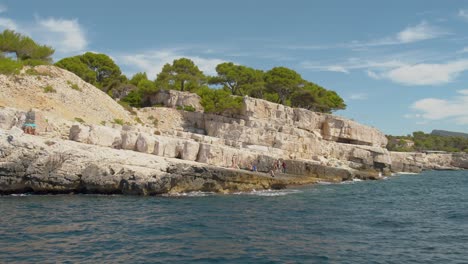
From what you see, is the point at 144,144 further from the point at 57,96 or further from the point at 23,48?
the point at 23,48

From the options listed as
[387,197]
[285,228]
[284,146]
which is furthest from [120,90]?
[285,228]

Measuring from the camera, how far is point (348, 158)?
173ft

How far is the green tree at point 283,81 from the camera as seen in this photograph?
64125 mm

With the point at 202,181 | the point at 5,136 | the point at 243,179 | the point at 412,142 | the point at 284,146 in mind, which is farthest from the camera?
the point at 412,142

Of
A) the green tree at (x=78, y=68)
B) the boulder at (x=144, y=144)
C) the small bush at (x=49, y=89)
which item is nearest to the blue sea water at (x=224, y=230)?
the boulder at (x=144, y=144)

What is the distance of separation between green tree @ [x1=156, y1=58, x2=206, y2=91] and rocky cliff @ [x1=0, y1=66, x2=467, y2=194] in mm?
5374

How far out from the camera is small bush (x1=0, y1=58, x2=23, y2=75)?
3712 centimetres

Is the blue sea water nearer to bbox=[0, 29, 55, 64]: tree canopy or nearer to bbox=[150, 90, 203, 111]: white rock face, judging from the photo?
bbox=[0, 29, 55, 64]: tree canopy

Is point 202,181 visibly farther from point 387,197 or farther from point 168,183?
point 387,197

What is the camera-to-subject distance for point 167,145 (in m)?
29.0

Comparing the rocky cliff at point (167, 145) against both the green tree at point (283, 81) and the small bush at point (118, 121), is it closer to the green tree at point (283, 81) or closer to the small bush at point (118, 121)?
the small bush at point (118, 121)

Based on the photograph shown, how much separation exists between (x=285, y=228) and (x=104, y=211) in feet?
28.0

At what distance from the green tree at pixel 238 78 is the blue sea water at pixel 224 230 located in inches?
1654

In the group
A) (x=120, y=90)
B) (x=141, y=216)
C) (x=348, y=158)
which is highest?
(x=120, y=90)
